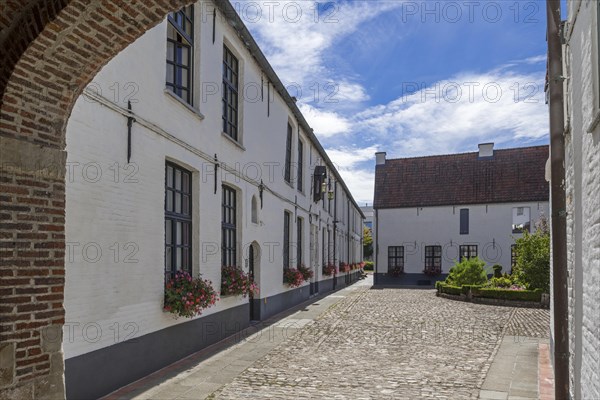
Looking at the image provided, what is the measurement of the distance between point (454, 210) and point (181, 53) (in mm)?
24545

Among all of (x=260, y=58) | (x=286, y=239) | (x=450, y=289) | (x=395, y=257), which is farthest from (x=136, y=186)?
(x=395, y=257)

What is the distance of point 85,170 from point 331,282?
19280 millimetres

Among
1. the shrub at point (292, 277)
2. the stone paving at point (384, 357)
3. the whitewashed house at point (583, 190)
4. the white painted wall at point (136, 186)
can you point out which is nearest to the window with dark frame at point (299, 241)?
the shrub at point (292, 277)

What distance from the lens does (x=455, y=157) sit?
32.1 metres

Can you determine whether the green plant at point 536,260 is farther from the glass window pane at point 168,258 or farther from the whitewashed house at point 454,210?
the glass window pane at point 168,258

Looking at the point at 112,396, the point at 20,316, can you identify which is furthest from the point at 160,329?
the point at 20,316

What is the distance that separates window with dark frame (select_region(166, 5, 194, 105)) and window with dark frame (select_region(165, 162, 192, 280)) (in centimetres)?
140

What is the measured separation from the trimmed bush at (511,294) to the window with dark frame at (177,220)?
12.6 meters

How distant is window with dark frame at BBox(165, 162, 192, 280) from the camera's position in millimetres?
7941

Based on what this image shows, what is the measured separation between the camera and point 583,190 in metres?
4.01

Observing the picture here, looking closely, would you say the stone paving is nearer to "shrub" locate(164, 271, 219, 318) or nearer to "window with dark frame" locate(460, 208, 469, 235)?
"shrub" locate(164, 271, 219, 318)

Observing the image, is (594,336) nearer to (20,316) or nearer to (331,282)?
(20,316)

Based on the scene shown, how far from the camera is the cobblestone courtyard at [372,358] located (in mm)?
6434

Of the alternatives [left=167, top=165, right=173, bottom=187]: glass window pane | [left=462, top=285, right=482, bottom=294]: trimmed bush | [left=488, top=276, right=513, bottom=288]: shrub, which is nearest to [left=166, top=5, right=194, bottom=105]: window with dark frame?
[left=167, top=165, right=173, bottom=187]: glass window pane
